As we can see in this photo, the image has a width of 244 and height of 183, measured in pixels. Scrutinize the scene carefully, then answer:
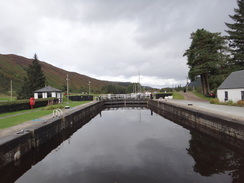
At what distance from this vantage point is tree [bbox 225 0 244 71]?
1146 inches

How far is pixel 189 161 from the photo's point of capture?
662 centimetres

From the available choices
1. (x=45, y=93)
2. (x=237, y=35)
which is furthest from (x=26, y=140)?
(x=237, y=35)

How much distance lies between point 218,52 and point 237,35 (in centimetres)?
540

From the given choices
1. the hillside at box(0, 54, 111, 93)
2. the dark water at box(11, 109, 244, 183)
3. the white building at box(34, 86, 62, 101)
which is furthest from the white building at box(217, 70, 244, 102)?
the hillside at box(0, 54, 111, 93)

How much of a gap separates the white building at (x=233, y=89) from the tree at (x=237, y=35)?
9.52 metres

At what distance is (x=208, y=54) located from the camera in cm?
2878

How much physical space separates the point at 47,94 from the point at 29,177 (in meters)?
26.5

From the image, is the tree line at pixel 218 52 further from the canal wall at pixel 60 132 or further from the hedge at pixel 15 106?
the hedge at pixel 15 106

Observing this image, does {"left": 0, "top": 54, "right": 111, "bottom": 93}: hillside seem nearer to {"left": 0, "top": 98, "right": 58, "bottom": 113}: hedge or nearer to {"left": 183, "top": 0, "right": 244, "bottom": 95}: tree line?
{"left": 0, "top": 98, "right": 58, "bottom": 113}: hedge

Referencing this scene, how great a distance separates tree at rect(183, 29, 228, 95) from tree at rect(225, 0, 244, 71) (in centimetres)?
262

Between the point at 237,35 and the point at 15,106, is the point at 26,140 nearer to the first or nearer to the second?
the point at 15,106

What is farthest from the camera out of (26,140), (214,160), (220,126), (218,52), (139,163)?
(218,52)

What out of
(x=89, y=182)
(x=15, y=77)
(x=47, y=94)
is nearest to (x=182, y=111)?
(x=89, y=182)

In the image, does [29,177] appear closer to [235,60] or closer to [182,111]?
[182,111]
